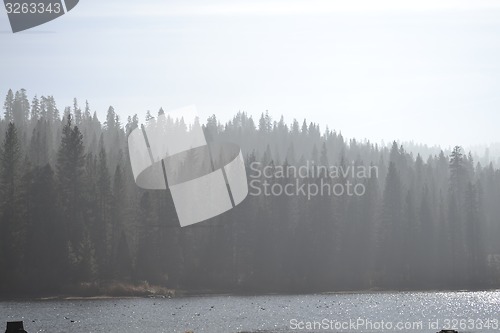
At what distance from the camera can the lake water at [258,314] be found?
2494 inches

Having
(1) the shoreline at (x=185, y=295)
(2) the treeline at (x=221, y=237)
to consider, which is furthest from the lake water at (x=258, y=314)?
(2) the treeline at (x=221, y=237)

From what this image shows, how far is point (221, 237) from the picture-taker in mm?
120062

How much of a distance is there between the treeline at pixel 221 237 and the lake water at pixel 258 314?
41.2 feet

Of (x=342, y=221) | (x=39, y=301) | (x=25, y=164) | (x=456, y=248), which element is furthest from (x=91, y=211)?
(x=456, y=248)

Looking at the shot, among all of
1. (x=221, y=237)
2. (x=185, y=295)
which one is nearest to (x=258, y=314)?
(x=185, y=295)

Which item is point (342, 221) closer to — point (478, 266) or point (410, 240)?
point (410, 240)

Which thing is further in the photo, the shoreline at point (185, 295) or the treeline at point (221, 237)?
the treeline at point (221, 237)

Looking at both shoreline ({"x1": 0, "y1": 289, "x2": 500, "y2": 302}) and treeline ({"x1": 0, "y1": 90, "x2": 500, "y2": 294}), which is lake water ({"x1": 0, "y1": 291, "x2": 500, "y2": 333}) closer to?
shoreline ({"x1": 0, "y1": 289, "x2": 500, "y2": 302})

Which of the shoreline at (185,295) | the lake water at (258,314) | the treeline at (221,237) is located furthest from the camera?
the treeline at (221,237)

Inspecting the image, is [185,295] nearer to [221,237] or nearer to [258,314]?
[221,237]

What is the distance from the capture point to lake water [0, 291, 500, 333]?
6334 centimetres

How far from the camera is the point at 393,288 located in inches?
4712

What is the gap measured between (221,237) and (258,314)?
45.2 m

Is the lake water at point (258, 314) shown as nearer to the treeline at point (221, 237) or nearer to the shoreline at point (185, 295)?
the shoreline at point (185, 295)
